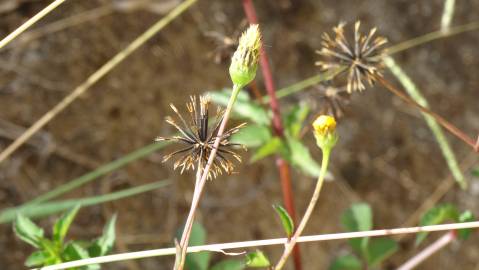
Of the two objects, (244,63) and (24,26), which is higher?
(24,26)

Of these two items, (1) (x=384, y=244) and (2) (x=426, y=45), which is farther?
(2) (x=426, y=45)

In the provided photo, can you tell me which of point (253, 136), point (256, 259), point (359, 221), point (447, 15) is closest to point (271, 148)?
point (253, 136)

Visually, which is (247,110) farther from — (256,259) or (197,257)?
(256,259)

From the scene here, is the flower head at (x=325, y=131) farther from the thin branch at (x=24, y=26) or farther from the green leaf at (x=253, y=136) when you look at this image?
the thin branch at (x=24, y=26)

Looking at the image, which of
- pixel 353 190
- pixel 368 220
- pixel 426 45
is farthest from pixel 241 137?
pixel 426 45

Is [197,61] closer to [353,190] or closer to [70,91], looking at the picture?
[70,91]

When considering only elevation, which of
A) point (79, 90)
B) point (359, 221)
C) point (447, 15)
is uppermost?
point (447, 15)
